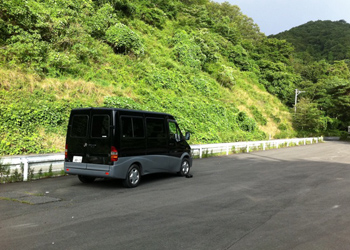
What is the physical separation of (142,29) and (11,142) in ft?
97.1

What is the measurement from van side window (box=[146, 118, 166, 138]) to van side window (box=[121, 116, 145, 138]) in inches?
14.8

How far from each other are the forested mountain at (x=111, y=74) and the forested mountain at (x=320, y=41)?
174ft

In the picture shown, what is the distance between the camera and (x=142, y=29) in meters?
39.7

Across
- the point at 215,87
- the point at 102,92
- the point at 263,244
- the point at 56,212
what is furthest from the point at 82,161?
the point at 215,87

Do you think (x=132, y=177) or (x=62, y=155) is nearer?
(x=132, y=177)

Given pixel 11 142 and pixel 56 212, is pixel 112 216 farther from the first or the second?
pixel 11 142

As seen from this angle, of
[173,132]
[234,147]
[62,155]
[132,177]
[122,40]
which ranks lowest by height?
[132,177]

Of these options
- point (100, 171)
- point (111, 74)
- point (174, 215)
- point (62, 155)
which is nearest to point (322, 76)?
point (111, 74)

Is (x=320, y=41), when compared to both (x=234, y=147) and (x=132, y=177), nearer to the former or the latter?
(x=234, y=147)

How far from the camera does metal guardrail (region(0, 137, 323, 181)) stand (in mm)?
9461

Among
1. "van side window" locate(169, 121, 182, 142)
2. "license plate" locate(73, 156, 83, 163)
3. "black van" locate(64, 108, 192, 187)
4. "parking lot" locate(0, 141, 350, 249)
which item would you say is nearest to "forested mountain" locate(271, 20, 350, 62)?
"van side window" locate(169, 121, 182, 142)

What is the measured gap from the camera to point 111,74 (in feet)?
82.1

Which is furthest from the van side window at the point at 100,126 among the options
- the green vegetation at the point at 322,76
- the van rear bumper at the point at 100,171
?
the green vegetation at the point at 322,76

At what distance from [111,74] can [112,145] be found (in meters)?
17.8
